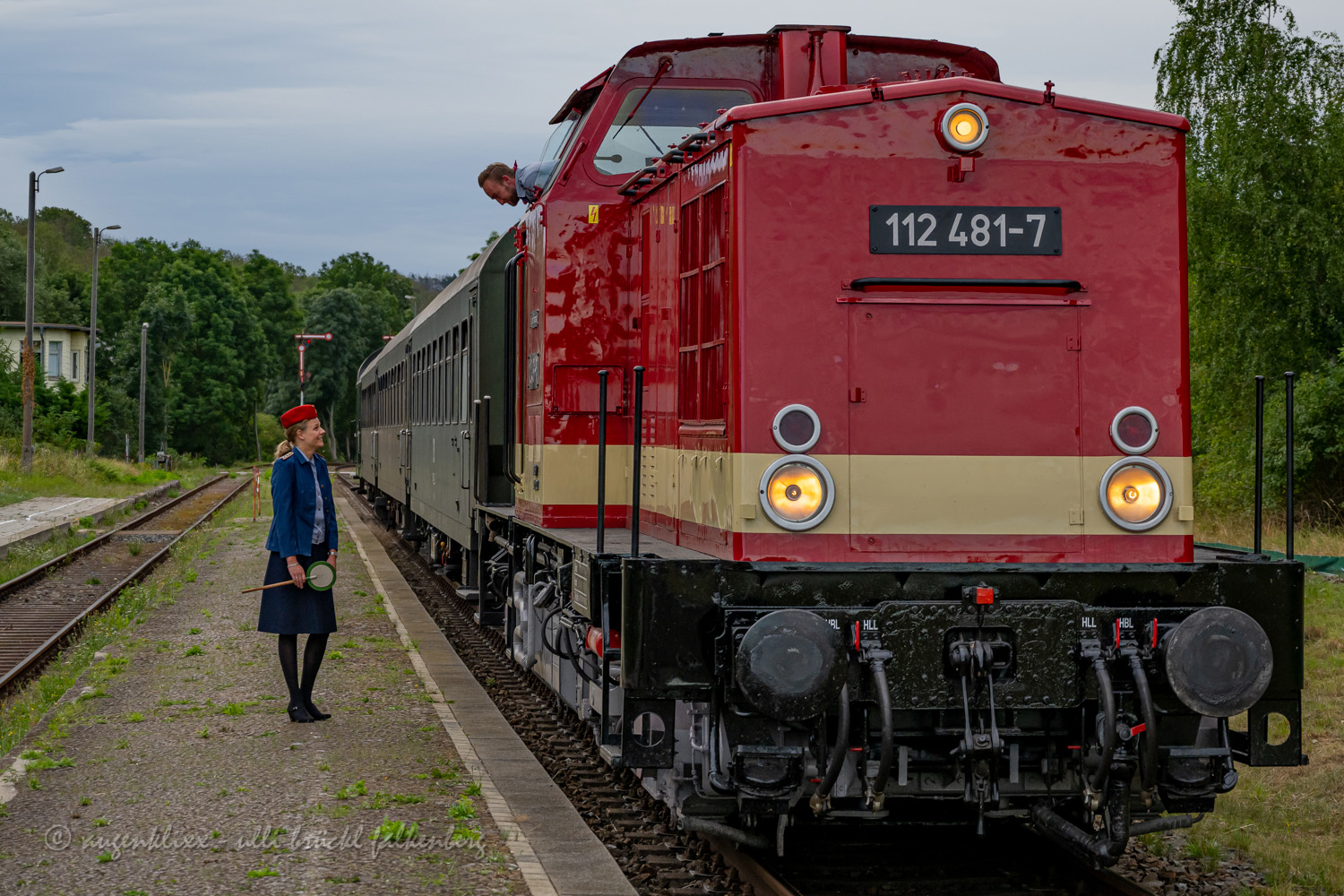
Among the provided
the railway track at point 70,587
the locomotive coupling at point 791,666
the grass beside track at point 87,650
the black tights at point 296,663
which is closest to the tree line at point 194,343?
the railway track at point 70,587

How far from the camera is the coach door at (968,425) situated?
5383 mm

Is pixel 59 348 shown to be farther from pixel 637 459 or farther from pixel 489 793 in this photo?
pixel 637 459

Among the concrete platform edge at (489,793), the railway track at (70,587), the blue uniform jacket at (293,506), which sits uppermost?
the blue uniform jacket at (293,506)

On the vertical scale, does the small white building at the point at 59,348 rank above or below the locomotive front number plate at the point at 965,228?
above

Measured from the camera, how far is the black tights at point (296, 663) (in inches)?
310

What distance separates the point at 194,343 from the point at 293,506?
7207 cm

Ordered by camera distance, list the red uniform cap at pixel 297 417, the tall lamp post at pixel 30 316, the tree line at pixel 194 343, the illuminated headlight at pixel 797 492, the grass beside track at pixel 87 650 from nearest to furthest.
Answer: the illuminated headlight at pixel 797 492 → the red uniform cap at pixel 297 417 → the grass beside track at pixel 87 650 → the tall lamp post at pixel 30 316 → the tree line at pixel 194 343

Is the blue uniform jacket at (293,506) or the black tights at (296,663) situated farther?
the black tights at (296,663)

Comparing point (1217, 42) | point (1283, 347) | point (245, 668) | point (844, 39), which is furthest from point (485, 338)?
point (1217, 42)

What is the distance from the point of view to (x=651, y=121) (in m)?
7.42

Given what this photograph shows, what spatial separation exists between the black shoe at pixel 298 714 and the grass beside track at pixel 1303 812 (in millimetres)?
4632

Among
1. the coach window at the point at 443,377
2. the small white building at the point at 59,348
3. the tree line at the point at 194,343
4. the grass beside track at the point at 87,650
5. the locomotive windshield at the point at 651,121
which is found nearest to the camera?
the locomotive windshield at the point at 651,121

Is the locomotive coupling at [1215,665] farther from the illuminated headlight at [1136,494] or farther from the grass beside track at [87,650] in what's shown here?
the grass beside track at [87,650]

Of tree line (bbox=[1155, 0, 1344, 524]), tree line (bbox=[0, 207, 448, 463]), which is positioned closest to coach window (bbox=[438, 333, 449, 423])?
tree line (bbox=[1155, 0, 1344, 524])
